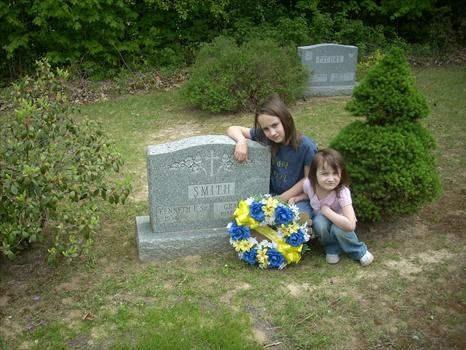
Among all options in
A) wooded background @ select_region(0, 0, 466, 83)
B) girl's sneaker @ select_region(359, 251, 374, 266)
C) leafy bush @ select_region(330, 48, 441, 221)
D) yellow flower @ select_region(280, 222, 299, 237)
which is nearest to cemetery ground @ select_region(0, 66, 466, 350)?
girl's sneaker @ select_region(359, 251, 374, 266)

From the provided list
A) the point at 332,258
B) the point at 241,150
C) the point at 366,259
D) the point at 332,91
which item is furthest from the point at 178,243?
the point at 332,91

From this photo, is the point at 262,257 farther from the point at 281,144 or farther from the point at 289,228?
the point at 281,144

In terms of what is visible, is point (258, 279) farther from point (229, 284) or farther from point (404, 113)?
point (404, 113)

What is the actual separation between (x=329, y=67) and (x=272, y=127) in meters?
6.26

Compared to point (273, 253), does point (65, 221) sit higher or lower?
higher

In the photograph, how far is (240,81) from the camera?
896cm

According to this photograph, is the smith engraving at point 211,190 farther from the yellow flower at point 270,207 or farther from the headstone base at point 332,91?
the headstone base at point 332,91

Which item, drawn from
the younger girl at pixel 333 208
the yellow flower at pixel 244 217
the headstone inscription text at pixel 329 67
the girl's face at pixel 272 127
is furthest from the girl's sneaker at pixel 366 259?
the headstone inscription text at pixel 329 67

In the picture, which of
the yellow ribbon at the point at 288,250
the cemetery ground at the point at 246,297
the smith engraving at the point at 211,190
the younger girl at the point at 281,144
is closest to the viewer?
the cemetery ground at the point at 246,297

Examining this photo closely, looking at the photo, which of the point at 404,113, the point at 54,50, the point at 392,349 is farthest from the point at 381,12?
the point at 392,349

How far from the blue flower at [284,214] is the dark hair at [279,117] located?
0.60 m

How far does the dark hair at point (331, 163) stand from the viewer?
13.6 ft

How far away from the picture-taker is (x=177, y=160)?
4293 mm

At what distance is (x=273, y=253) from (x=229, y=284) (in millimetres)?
438
